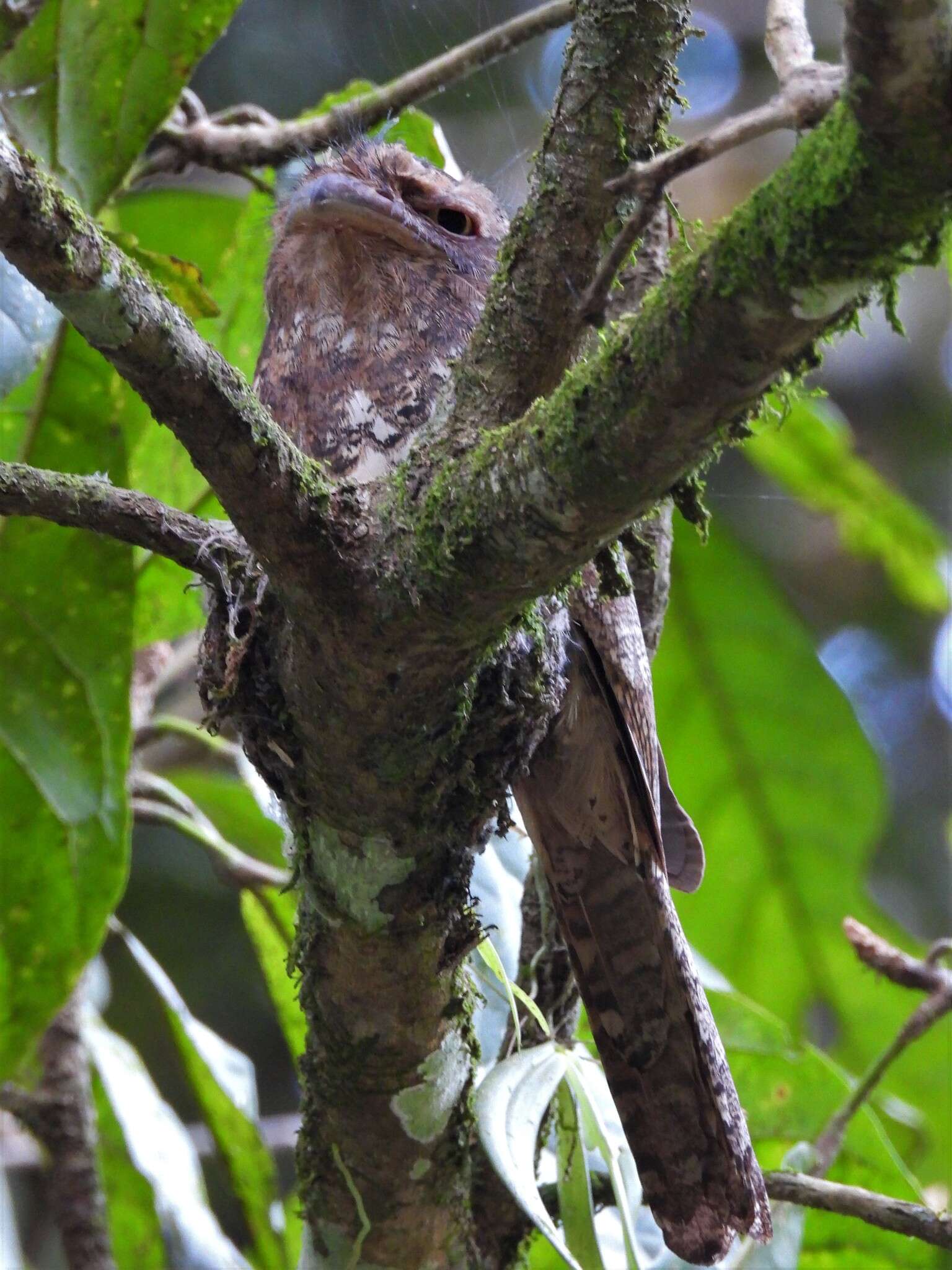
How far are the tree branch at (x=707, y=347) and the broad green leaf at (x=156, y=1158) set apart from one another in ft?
4.95

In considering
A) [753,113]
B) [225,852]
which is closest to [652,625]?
[225,852]

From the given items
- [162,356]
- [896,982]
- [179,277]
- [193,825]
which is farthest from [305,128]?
[896,982]

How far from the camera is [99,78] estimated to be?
6.18ft

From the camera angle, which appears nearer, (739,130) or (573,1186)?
(739,130)

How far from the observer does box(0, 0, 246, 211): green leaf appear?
1867 millimetres

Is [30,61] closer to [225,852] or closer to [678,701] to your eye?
[225,852]

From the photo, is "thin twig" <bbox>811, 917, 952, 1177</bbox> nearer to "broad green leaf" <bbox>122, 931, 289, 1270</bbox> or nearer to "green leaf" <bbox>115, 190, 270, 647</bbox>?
"broad green leaf" <bbox>122, 931, 289, 1270</bbox>

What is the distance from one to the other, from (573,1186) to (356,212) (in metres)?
1.32

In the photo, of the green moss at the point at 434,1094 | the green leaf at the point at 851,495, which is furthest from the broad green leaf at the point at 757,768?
the green moss at the point at 434,1094

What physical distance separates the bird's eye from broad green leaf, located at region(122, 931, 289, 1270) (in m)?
1.47

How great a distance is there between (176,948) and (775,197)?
13.2ft

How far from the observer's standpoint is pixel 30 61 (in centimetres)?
190

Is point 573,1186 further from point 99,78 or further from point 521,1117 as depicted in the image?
point 99,78

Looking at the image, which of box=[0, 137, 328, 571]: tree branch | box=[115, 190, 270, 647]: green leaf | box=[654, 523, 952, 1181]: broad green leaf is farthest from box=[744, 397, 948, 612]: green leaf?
box=[0, 137, 328, 571]: tree branch
